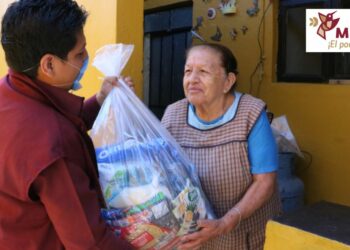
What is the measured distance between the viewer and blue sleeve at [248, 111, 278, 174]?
1.94 metres

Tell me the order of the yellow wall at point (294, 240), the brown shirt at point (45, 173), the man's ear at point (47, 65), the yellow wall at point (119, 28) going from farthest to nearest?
the yellow wall at point (119, 28) < the yellow wall at point (294, 240) < the man's ear at point (47, 65) < the brown shirt at point (45, 173)

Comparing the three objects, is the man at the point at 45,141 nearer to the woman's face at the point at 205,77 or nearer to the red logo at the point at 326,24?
the woman's face at the point at 205,77

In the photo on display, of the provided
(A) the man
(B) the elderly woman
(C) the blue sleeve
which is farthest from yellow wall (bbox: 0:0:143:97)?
(A) the man

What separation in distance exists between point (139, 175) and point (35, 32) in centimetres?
59

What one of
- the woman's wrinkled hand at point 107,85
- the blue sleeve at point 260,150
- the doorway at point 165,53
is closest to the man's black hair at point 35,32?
the woman's wrinkled hand at point 107,85

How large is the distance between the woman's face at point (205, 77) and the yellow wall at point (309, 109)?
205cm

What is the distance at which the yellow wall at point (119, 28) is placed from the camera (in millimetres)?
2943

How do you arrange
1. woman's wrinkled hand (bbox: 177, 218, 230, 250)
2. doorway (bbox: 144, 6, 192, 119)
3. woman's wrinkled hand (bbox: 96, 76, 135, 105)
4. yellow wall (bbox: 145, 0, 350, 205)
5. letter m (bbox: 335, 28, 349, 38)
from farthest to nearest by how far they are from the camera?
doorway (bbox: 144, 6, 192, 119), yellow wall (bbox: 145, 0, 350, 205), letter m (bbox: 335, 28, 349, 38), woman's wrinkled hand (bbox: 96, 76, 135, 105), woman's wrinkled hand (bbox: 177, 218, 230, 250)

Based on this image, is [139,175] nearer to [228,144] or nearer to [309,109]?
[228,144]

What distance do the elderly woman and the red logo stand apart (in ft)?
5.57

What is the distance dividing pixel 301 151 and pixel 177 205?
2.78 m

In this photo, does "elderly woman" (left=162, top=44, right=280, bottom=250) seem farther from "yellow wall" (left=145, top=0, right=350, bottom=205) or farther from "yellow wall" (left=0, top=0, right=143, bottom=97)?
"yellow wall" (left=145, top=0, right=350, bottom=205)

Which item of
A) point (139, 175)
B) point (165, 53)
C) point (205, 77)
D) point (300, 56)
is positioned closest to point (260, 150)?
point (205, 77)

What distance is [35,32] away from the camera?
127 centimetres
